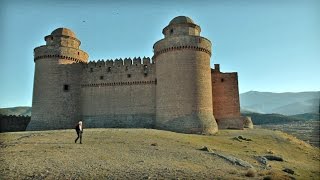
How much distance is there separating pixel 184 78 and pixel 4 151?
58.6 ft

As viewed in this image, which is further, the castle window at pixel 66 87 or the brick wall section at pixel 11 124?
the brick wall section at pixel 11 124

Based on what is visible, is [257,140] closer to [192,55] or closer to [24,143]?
[192,55]

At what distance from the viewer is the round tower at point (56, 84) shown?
33.1 m

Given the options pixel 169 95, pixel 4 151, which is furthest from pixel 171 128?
pixel 4 151

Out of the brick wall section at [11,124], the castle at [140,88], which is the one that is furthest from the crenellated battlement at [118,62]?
the brick wall section at [11,124]

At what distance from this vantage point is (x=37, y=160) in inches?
567

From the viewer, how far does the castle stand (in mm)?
29906

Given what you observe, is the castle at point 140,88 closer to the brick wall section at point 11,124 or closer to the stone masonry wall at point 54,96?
the stone masonry wall at point 54,96

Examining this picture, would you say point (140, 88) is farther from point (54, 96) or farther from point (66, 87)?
point (54, 96)

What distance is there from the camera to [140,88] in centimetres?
3325

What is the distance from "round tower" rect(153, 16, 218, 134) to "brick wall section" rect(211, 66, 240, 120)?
4.85 m

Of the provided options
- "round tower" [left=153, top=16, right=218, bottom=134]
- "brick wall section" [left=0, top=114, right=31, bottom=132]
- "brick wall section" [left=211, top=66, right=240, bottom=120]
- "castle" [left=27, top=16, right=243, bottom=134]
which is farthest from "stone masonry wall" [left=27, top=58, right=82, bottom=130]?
"brick wall section" [left=211, top=66, right=240, bottom=120]

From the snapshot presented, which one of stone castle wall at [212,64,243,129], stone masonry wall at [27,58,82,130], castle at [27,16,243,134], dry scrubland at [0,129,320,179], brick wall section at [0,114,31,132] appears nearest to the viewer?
dry scrubland at [0,129,320,179]

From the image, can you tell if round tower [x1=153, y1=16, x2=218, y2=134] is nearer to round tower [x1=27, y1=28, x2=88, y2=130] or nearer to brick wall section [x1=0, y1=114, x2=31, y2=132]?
round tower [x1=27, y1=28, x2=88, y2=130]
